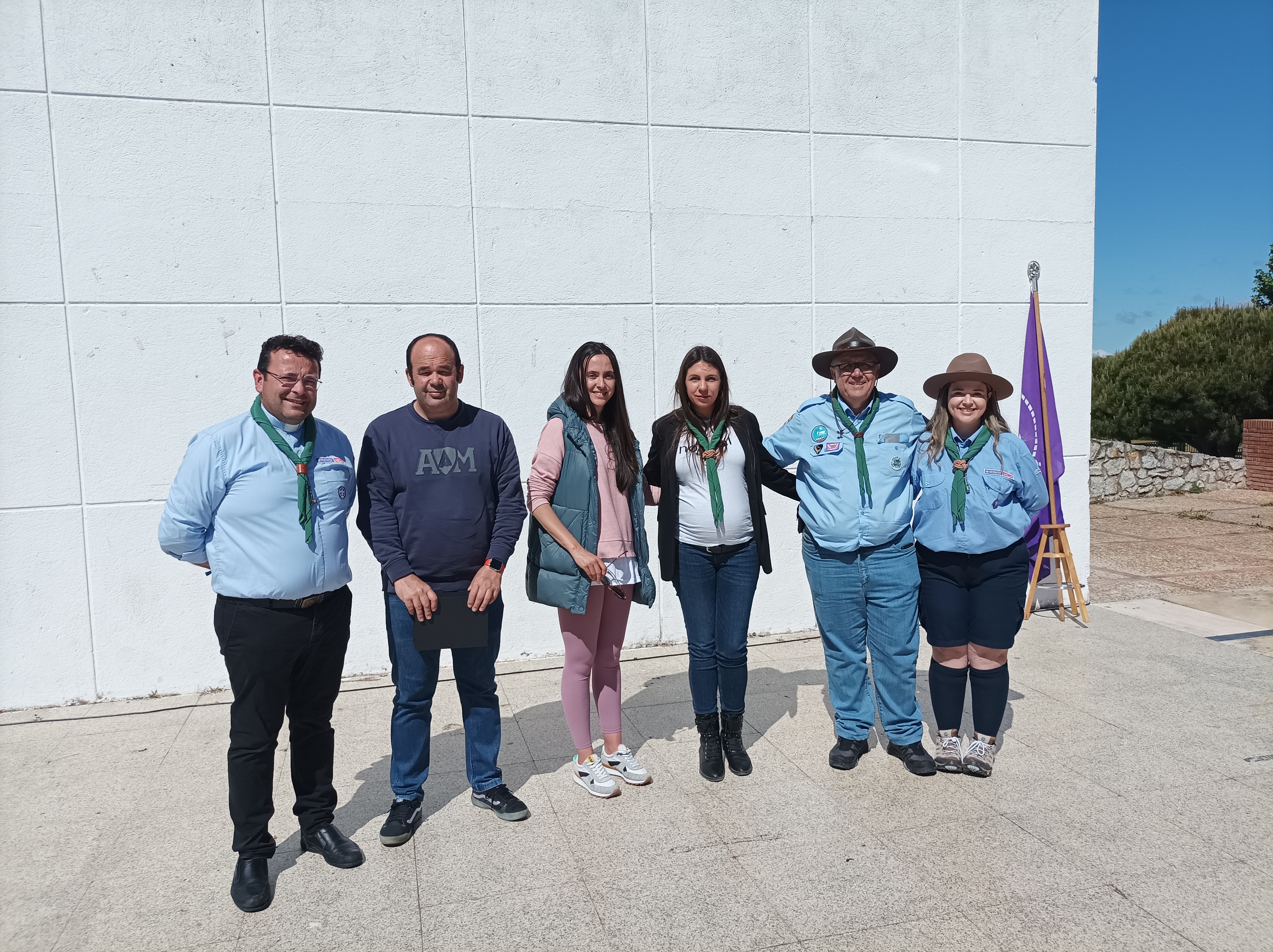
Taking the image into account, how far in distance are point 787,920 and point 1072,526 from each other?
5.06 meters

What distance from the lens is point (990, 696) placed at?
12.4ft

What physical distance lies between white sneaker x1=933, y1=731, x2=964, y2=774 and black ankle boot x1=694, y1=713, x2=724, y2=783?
96 cm

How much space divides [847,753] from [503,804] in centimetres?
155

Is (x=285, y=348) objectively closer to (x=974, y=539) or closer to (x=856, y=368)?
(x=856, y=368)

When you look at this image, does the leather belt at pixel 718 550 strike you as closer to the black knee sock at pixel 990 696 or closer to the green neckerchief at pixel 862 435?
the green neckerchief at pixel 862 435

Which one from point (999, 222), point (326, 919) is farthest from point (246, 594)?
point (999, 222)

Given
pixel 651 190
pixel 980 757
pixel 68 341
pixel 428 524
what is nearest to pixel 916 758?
pixel 980 757

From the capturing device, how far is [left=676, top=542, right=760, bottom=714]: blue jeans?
3770mm

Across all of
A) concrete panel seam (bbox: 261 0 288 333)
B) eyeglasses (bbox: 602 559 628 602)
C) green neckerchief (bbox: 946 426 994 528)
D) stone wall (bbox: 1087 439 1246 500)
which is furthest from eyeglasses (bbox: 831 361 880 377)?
stone wall (bbox: 1087 439 1246 500)

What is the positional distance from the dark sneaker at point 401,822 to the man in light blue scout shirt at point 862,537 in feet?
5.95

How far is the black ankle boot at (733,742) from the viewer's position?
3855 mm

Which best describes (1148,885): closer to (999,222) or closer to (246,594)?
(246,594)

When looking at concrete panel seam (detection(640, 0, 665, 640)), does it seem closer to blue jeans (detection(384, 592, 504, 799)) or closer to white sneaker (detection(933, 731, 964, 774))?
blue jeans (detection(384, 592, 504, 799))

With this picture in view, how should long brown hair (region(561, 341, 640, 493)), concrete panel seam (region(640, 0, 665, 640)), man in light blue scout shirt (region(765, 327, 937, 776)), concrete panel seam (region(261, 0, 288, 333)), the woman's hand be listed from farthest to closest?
concrete panel seam (region(640, 0, 665, 640))
concrete panel seam (region(261, 0, 288, 333))
man in light blue scout shirt (region(765, 327, 937, 776))
long brown hair (region(561, 341, 640, 493))
the woman's hand
